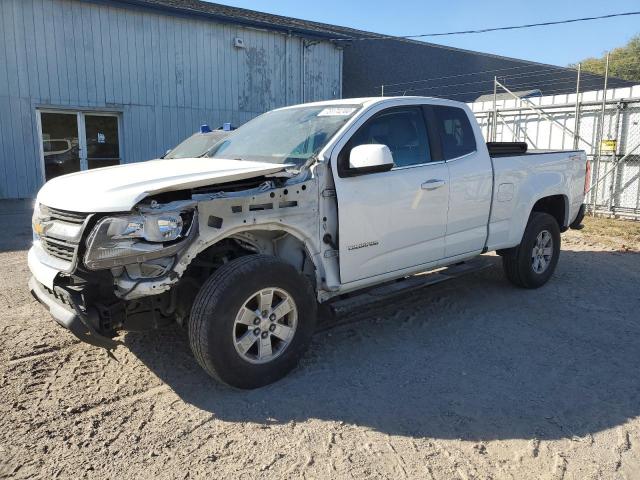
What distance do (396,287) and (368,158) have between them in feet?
4.25

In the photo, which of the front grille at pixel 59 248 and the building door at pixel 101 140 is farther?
the building door at pixel 101 140

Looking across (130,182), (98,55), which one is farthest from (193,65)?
(130,182)

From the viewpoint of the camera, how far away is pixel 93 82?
13.7 meters

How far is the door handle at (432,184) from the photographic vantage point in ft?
14.6

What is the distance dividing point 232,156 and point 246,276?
1.54 meters

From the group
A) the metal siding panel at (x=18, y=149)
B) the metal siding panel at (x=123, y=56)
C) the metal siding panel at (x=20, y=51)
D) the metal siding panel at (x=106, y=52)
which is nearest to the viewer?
the metal siding panel at (x=20, y=51)

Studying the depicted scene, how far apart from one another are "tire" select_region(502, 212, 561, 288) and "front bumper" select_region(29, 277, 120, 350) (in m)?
4.23

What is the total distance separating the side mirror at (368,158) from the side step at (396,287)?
3.34 ft

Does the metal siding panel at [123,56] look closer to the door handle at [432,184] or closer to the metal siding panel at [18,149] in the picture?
the metal siding panel at [18,149]

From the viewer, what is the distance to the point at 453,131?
16.3 feet

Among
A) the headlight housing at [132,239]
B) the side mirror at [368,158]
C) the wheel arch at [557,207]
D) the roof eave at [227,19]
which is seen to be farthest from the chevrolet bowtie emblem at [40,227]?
the roof eave at [227,19]

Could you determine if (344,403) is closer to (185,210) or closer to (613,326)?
(185,210)

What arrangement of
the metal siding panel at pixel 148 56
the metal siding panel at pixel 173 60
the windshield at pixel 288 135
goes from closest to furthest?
the windshield at pixel 288 135 < the metal siding panel at pixel 148 56 < the metal siding panel at pixel 173 60

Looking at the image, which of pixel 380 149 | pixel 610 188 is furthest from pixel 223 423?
pixel 610 188
